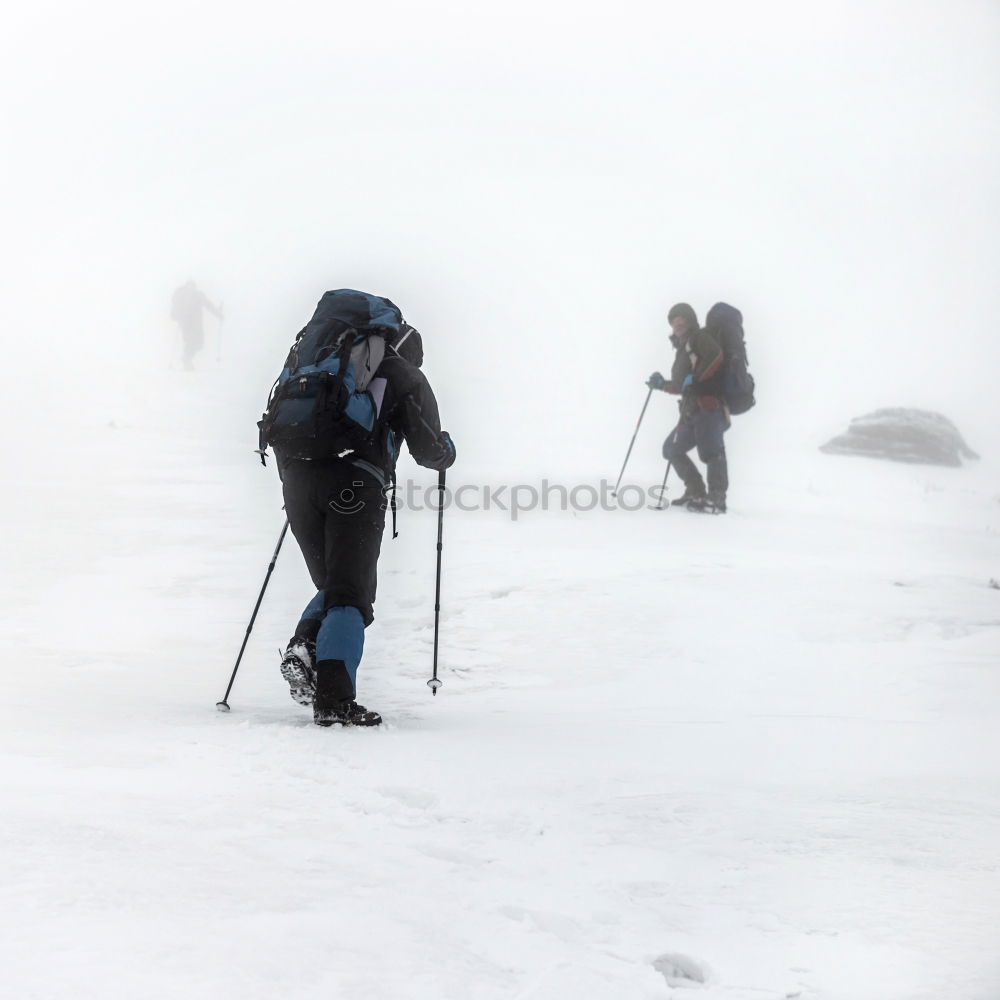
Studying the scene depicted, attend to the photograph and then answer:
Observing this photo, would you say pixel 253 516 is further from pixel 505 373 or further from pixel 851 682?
pixel 505 373

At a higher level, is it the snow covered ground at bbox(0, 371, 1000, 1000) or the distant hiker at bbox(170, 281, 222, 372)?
the distant hiker at bbox(170, 281, 222, 372)

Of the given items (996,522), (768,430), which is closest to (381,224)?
(768,430)

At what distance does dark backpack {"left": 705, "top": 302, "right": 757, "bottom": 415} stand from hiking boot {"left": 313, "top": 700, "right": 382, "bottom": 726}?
6.43 metres

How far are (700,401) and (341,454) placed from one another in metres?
6.16

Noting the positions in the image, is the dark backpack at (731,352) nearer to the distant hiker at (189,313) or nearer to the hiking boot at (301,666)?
the hiking boot at (301,666)

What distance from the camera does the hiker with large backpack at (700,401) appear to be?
8938 mm

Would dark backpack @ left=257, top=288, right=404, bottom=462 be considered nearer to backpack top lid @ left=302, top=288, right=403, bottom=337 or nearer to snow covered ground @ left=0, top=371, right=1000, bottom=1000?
backpack top lid @ left=302, top=288, right=403, bottom=337

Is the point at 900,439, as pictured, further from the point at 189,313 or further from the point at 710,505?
the point at 189,313

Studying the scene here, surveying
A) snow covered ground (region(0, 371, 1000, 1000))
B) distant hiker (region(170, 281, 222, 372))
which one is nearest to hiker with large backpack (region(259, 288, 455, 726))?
snow covered ground (region(0, 371, 1000, 1000))

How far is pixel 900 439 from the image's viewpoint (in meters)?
20.8

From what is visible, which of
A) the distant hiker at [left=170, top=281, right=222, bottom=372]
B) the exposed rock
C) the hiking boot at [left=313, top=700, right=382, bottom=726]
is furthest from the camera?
the distant hiker at [left=170, top=281, right=222, bottom=372]

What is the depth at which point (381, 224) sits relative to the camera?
137 m

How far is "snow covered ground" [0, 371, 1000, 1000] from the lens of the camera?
5.50 feet

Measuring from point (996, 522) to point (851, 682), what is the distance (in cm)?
984
